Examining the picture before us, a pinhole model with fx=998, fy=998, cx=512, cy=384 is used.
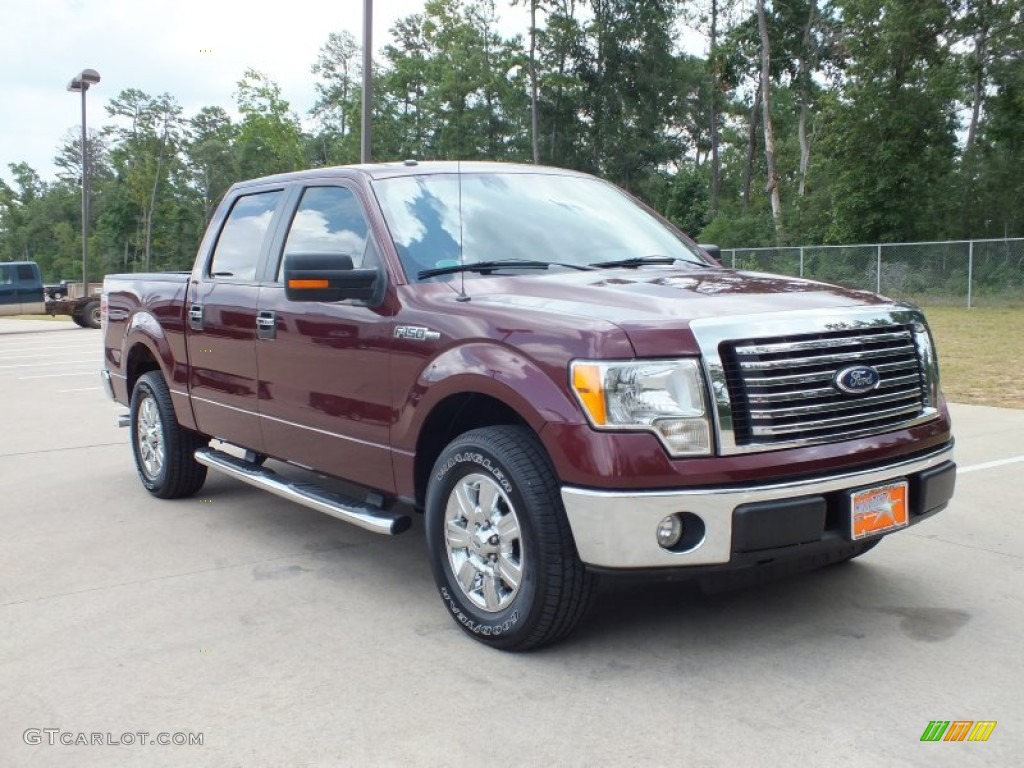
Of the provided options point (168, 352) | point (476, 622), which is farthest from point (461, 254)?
point (168, 352)

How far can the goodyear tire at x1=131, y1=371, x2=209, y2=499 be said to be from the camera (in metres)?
6.36

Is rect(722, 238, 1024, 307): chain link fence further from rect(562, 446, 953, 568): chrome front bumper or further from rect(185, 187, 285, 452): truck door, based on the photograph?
rect(562, 446, 953, 568): chrome front bumper

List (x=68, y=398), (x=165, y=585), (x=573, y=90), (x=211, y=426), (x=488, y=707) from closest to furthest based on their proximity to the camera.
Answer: (x=488, y=707), (x=165, y=585), (x=211, y=426), (x=68, y=398), (x=573, y=90)

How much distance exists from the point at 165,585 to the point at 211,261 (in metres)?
2.14

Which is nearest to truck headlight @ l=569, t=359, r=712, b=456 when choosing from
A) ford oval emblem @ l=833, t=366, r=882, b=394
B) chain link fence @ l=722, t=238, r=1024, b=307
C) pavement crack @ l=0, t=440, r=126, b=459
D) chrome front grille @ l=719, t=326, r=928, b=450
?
chrome front grille @ l=719, t=326, r=928, b=450

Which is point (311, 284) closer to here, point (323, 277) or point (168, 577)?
point (323, 277)

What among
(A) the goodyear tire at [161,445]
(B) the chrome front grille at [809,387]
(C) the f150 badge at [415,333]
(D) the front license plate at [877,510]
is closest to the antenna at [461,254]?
(C) the f150 badge at [415,333]

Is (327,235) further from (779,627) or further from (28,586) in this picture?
(779,627)

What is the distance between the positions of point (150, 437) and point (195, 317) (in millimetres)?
1203

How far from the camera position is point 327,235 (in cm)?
499

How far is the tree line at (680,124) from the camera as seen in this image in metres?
32.3

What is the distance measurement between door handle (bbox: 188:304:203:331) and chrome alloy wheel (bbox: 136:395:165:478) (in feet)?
2.64

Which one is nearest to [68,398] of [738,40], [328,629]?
[328,629]

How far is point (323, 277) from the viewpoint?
4203mm
